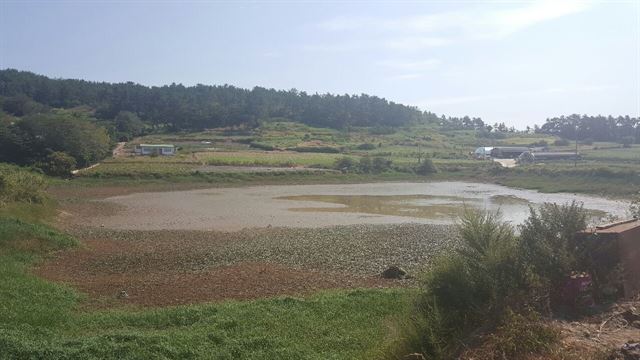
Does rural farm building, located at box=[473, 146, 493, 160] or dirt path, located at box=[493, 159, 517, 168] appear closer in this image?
dirt path, located at box=[493, 159, 517, 168]

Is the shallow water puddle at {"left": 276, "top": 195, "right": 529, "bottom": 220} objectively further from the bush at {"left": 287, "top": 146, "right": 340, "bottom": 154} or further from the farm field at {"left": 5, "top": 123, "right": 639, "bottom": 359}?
the bush at {"left": 287, "top": 146, "right": 340, "bottom": 154}

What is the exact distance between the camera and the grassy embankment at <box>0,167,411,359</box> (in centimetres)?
969

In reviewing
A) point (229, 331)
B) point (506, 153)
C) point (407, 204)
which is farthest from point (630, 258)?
point (506, 153)

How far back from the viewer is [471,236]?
970 centimetres

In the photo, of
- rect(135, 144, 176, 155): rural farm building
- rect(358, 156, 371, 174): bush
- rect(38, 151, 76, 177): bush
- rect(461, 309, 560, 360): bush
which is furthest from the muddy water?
rect(135, 144, 176, 155): rural farm building

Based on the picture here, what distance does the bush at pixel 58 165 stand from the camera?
222ft

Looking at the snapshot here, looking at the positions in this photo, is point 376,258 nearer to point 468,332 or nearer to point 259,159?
point 468,332

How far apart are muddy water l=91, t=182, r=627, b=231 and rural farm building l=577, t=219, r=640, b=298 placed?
18.1 meters

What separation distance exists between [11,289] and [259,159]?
244ft

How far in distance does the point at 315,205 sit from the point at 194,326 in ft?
127

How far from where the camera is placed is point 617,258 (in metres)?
9.77

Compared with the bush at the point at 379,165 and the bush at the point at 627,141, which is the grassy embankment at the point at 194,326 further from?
the bush at the point at 627,141

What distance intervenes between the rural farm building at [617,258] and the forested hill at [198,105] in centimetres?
13102

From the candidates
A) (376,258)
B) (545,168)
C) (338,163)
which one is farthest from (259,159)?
(376,258)
